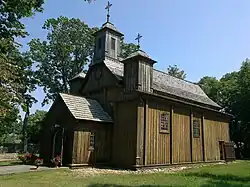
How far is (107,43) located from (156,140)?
9.97 meters

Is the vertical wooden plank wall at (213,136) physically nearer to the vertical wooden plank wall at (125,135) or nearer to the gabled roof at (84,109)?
the vertical wooden plank wall at (125,135)

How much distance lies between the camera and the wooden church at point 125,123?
679 inches

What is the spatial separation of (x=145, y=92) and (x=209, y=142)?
30.4 ft

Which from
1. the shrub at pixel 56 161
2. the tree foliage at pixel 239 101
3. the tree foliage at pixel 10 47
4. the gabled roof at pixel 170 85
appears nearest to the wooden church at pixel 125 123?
the gabled roof at pixel 170 85

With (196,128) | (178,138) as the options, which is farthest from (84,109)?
(196,128)

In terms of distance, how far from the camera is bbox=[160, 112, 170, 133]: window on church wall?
1855 centimetres

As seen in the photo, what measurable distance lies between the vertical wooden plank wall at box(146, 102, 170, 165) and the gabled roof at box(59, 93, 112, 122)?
10.6ft

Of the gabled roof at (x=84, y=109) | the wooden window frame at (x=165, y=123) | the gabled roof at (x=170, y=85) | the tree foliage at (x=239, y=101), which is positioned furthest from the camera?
the tree foliage at (x=239, y=101)

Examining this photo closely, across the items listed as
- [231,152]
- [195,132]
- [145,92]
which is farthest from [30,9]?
[231,152]

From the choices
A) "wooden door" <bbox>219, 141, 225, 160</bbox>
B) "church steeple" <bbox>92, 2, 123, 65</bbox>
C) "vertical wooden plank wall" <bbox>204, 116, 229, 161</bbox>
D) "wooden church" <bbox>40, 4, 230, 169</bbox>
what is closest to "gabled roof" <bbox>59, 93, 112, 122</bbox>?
"wooden church" <bbox>40, 4, 230, 169</bbox>

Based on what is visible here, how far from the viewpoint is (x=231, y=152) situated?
25.6 meters

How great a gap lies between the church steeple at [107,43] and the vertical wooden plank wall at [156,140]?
720 cm

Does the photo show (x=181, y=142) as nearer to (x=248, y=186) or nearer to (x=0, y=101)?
(x=248, y=186)

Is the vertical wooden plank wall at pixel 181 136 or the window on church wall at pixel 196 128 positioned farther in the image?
the window on church wall at pixel 196 128
